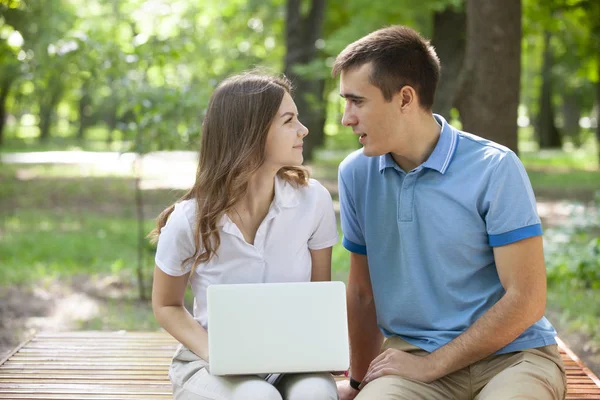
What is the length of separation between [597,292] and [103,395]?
4.94 meters

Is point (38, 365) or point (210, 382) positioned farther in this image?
point (38, 365)

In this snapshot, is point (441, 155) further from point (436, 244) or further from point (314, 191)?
point (314, 191)

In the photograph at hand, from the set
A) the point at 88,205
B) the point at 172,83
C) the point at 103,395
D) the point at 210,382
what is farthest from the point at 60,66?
the point at 88,205

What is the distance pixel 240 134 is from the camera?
2.99 metres

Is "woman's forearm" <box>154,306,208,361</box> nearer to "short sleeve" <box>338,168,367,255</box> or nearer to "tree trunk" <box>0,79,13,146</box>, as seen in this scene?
"short sleeve" <box>338,168,367,255</box>

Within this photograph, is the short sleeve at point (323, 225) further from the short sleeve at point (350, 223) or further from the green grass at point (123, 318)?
the green grass at point (123, 318)

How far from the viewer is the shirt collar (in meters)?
2.96

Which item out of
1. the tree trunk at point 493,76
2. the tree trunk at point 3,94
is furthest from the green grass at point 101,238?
the tree trunk at point 3,94

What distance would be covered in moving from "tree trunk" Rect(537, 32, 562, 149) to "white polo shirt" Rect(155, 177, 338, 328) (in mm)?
25007

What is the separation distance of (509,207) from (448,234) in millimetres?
234

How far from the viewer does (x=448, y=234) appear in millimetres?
2904

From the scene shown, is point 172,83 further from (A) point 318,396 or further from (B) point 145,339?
(A) point 318,396

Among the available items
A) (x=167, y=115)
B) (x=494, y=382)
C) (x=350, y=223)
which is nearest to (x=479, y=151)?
(x=350, y=223)

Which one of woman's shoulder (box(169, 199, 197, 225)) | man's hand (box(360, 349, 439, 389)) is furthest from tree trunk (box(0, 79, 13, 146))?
man's hand (box(360, 349, 439, 389))
